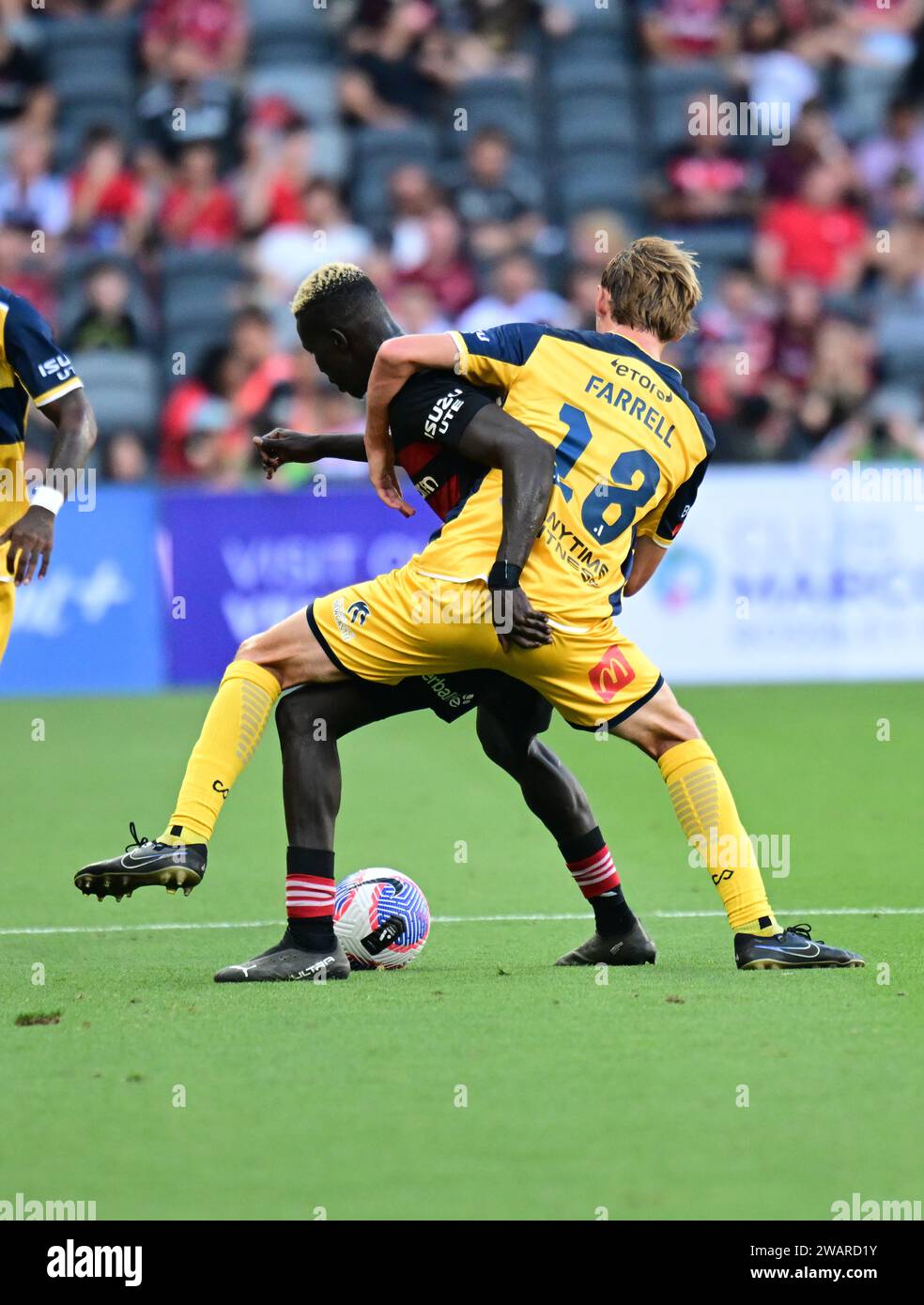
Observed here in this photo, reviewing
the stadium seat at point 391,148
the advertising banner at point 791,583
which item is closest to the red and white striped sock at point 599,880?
the advertising banner at point 791,583

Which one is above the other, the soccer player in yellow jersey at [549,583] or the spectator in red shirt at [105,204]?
the spectator in red shirt at [105,204]

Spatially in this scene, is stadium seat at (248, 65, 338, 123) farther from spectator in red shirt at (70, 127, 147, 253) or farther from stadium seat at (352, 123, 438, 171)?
spectator in red shirt at (70, 127, 147, 253)

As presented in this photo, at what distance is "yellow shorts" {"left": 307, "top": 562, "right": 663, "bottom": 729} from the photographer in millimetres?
5570

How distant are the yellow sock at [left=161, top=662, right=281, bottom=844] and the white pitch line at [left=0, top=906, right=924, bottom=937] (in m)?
1.30

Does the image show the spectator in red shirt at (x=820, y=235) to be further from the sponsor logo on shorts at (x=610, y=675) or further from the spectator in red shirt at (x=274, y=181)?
the sponsor logo on shorts at (x=610, y=675)

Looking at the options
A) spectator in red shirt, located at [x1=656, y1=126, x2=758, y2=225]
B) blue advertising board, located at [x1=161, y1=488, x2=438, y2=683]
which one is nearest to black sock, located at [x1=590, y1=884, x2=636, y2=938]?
blue advertising board, located at [x1=161, y1=488, x2=438, y2=683]

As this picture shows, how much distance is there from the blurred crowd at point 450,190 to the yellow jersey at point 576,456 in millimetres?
10363

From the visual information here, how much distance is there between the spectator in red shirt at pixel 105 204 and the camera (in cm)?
1834

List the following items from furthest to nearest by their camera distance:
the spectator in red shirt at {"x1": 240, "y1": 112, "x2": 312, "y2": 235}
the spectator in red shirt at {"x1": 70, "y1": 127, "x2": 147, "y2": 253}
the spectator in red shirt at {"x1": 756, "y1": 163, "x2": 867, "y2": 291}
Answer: the spectator in red shirt at {"x1": 756, "y1": 163, "x2": 867, "y2": 291}
the spectator in red shirt at {"x1": 240, "y1": 112, "x2": 312, "y2": 235}
the spectator in red shirt at {"x1": 70, "y1": 127, "x2": 147, "y2": 253}

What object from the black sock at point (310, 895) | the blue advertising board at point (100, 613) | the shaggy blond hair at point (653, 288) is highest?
the blue advertising board at point (100, 613)

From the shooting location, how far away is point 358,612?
18.6 ft

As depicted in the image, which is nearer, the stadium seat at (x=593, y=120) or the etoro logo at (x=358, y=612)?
the etoro logo at (x=358, y=612)

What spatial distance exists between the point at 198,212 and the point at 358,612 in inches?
542

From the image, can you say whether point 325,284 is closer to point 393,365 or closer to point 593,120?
point 393,365
